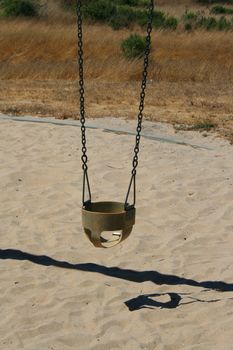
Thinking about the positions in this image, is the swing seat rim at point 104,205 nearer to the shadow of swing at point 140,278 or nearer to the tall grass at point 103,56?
the shadow of swing at point 140,278

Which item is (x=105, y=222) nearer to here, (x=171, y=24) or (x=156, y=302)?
(x=156, y=302)

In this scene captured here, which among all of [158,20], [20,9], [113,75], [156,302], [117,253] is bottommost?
[20,9]

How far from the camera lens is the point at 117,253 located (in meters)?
4.87

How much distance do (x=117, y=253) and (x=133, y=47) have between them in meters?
10.3

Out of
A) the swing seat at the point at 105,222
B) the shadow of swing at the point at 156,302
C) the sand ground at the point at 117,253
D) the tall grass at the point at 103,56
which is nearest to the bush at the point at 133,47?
the tall grass at the point at 103,56

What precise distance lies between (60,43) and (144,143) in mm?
8324

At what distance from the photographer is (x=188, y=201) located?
588 centimetres

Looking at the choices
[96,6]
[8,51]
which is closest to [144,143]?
[8,51]

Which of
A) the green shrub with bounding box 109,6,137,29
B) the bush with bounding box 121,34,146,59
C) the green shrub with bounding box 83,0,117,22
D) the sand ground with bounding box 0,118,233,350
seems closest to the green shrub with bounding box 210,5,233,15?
the green shrub with bounding box 109,6,137,29

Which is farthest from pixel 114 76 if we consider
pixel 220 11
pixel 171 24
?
pixel 220 11

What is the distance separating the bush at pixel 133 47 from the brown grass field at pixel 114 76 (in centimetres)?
19

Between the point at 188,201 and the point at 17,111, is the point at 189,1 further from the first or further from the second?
the point at 188,201

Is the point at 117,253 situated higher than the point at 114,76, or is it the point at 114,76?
the point at 117,253

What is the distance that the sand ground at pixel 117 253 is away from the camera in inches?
149
